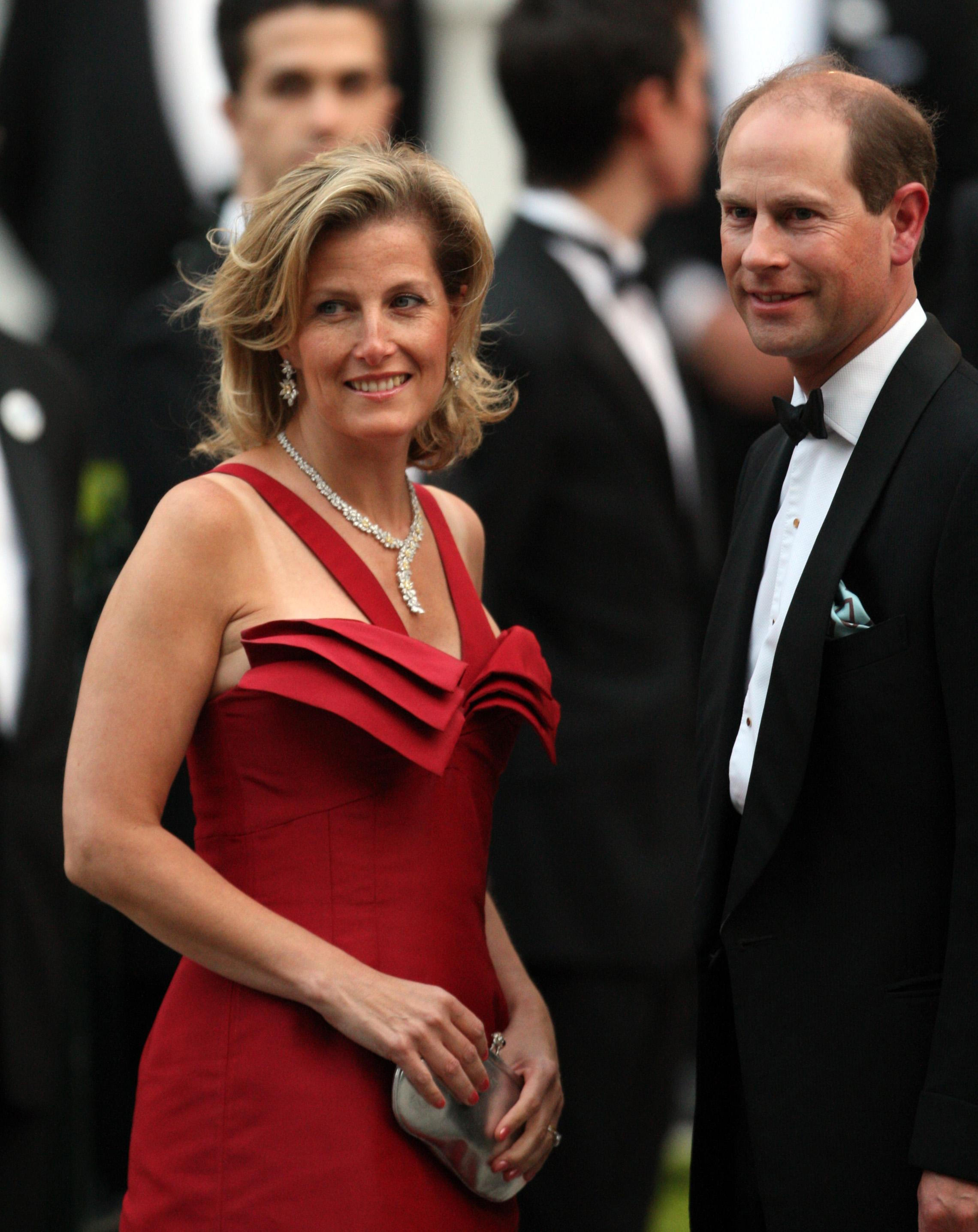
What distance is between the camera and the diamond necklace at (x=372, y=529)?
2455 millimetres

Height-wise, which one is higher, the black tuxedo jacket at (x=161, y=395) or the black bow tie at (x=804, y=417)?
the black tuxedo jacket at (x=161, y=395)

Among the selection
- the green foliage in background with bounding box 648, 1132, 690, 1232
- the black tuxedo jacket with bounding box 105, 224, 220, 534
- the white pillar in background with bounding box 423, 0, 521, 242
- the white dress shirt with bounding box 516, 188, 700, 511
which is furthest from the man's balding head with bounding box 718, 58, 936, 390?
the white pillar in background with bounding box 423, 0, 521, 242

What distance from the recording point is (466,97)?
20.4 ft

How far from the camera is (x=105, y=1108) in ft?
14.8

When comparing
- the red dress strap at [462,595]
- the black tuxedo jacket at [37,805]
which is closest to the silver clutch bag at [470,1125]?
the red dress strap at [462,595]

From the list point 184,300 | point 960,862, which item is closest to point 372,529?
point 960,862

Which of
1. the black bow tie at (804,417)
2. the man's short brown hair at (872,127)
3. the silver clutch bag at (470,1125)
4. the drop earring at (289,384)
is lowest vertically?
the silver clutch bag at (470,1125)

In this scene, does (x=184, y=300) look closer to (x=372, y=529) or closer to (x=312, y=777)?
(x=372, y=529)

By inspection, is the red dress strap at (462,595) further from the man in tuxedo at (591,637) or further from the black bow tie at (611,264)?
the black bow tie at (611,264)

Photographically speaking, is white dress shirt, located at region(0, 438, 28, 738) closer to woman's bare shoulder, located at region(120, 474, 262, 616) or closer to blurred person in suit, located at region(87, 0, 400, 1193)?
blurred person in suit, located at region(87, 0, 400, 1193)

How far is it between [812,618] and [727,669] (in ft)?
0.84

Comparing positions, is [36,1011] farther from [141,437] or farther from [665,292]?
[665,292]

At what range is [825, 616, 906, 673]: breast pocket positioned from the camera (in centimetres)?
208

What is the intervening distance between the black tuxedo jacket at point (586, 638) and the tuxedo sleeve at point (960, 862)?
70.3 inches
